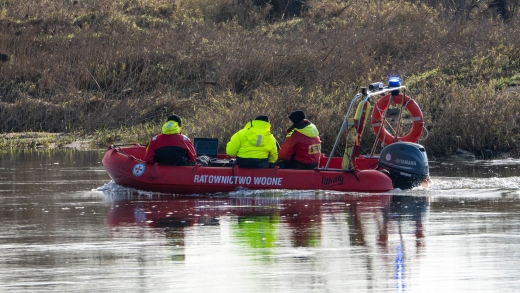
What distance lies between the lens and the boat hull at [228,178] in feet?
51.6

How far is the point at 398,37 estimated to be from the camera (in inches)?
1183

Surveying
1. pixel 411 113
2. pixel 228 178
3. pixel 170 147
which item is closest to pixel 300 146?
pixel 228 178

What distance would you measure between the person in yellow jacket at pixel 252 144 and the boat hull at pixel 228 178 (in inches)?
6.4

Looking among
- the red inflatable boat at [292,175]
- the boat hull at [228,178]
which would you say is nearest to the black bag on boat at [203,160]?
the red inflatable boat at [292,175]

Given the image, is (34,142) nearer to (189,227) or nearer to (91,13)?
(91,13)

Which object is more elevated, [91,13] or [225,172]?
[91,13]

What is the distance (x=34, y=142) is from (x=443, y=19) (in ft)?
44.1

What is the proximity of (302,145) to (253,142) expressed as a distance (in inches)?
29.6

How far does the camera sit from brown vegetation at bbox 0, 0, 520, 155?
22625 millimetres

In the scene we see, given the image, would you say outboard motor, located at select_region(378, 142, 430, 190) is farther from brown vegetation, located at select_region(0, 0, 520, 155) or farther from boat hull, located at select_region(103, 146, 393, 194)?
brown vegetation, located at select_region(0, 0, 520, 155)

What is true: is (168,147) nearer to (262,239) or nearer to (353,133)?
(353,133)

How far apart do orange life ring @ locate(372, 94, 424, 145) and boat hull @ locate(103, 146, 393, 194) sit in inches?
55.2

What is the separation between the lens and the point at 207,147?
17.7 meters

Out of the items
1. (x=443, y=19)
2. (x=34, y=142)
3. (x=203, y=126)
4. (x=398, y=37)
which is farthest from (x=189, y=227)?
(x=443, y=19)
